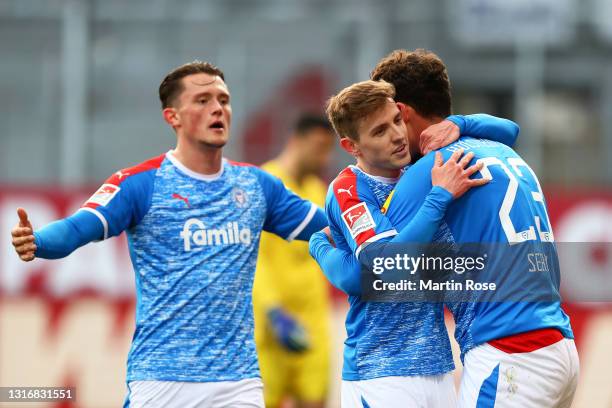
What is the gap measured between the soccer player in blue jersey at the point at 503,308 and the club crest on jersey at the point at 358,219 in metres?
0.09

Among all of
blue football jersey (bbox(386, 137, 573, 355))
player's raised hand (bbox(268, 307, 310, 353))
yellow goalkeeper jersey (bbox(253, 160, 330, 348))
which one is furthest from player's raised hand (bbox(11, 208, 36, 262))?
yellow goalkeeper jersey (bbox(253, 160, 330, 348))

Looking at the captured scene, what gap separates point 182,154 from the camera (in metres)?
5.18

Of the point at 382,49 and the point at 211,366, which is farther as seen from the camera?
the point at 382,49

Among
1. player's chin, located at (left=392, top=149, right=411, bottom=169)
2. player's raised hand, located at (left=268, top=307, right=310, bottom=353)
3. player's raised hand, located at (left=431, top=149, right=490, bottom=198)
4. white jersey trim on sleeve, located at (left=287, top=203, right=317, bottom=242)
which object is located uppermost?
player's chin, located at (left=392, top=149, right=411, bottom=169)

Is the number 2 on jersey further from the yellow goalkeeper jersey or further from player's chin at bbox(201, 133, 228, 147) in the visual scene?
the yellow goalkeeper jersey

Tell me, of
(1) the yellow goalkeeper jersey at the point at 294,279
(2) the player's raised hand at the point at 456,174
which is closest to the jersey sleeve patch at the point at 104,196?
(2) the player's raised hand at the point at 456,174

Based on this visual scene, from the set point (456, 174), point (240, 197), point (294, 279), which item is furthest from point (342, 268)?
point (294, 279)

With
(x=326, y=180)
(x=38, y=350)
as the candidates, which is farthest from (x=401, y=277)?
(x=326, y=180)

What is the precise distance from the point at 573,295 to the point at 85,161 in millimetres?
7798

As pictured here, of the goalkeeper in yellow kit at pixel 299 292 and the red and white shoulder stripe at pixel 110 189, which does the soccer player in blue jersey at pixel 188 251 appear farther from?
the goalkeeper in yellow kit at pixel 299 292

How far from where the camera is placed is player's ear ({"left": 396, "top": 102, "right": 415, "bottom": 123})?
4.26 meters

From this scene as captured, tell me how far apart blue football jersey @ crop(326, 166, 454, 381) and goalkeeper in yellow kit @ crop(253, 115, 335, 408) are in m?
3.43

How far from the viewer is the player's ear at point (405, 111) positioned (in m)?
4.26

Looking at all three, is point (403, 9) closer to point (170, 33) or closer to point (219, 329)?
point (170, 33)
